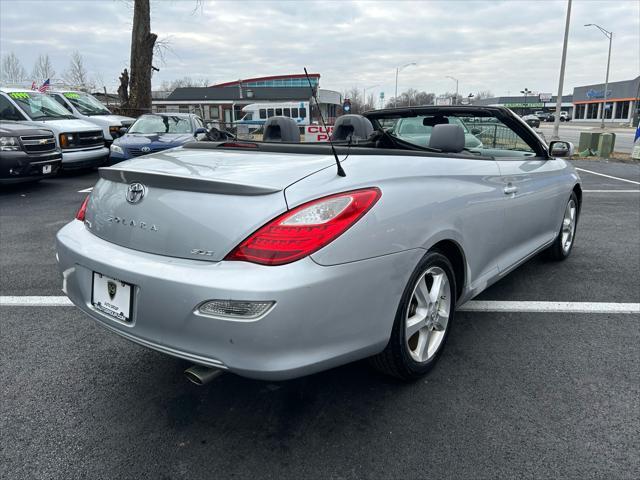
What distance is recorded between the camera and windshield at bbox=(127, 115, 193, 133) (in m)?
11.8

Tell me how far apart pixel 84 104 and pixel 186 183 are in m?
14.6

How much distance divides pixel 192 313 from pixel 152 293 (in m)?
0.22

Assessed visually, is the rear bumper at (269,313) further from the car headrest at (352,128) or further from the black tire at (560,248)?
the black tire at (560,248)

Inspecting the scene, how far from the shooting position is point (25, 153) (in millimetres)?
8781

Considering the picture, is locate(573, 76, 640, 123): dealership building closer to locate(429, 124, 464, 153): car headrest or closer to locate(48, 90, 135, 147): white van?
locate(48, 90, 135, 147): white van

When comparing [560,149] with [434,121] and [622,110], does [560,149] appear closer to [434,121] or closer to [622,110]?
[434,121]

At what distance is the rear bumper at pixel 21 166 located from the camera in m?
8.58

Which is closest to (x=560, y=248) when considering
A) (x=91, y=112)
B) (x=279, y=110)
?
(x=91, y=112)

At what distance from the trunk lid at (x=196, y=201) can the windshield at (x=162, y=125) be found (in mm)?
9818

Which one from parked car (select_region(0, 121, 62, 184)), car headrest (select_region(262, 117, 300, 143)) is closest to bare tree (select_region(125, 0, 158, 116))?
parked car (select_region(0, 121, 62, 184))

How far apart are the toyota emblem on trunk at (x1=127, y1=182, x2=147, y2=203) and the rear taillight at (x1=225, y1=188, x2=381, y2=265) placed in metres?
0.61

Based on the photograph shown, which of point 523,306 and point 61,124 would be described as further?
point 61,124

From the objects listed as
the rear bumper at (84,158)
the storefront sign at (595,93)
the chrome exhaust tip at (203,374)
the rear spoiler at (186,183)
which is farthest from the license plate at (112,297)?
the storefront sign at (595,93)

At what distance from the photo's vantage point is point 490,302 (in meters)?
3.87
